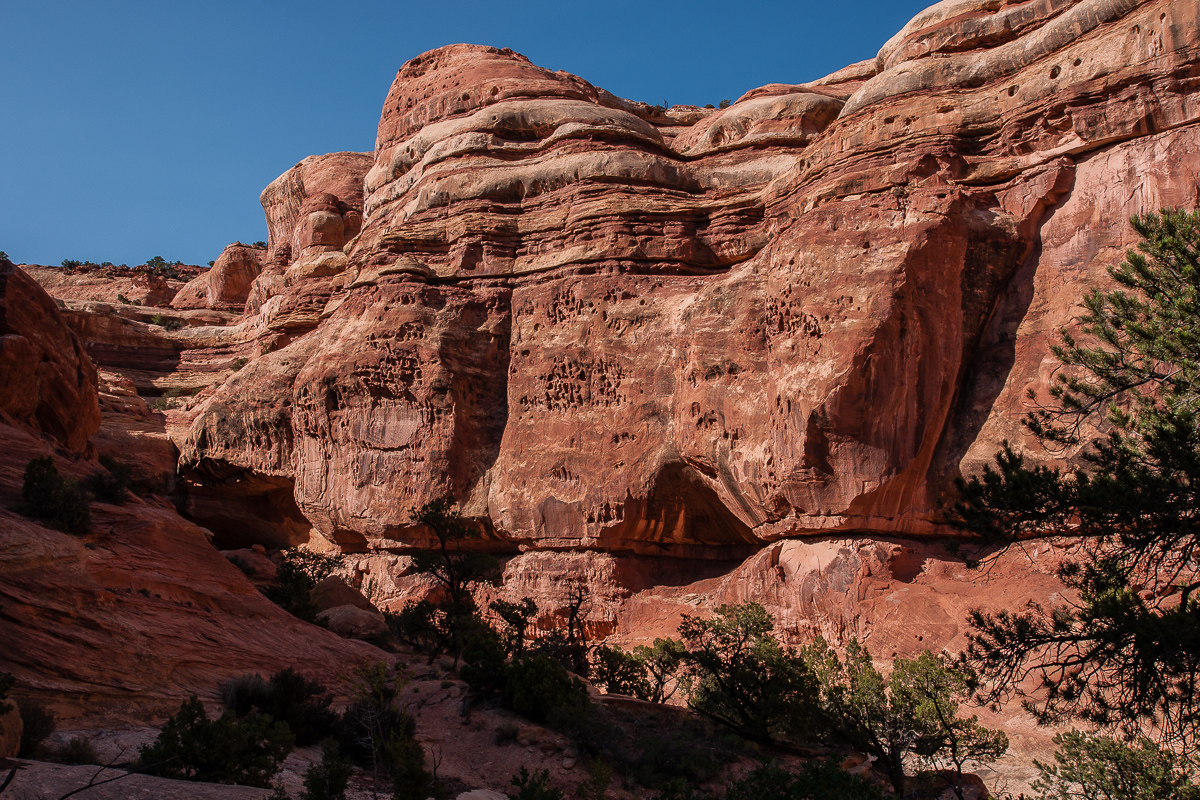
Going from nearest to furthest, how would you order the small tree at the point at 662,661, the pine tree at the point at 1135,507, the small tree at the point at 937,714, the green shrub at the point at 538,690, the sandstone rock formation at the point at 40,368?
the pine tree at the point at 1135,507 < the small tree at the point at 937,714 < the green shrub at the point at 538,690 < the sandstone rock formation at the point at 40,368 < the small tree at the point at 662,661

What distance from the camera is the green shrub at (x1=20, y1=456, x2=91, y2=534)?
12.7 meters

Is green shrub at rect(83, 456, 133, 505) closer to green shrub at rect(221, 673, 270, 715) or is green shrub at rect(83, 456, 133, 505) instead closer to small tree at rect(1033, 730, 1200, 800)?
green shrub at rect(221, 673, 270, 715)

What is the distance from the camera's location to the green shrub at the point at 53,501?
1272 centimetres

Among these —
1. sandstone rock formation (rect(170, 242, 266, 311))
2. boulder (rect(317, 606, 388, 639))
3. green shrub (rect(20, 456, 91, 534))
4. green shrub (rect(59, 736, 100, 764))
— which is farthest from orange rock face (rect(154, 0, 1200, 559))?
sandstone rock formation (rect(170, 242, 266, 311))

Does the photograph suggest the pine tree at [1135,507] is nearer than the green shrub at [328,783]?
No

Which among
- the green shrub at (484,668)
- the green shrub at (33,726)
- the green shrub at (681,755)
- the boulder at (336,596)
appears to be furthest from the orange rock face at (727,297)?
the green shrub at (33,726)

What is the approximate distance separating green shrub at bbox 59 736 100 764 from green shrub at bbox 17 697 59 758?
252mm

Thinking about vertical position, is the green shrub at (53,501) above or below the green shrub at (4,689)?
above

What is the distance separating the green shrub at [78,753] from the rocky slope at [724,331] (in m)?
13.0

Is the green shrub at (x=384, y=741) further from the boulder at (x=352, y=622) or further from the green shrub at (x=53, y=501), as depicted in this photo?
the boulder at (x=352, y=622)

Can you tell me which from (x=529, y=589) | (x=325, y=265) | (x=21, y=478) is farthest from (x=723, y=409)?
(x=325, y=265)

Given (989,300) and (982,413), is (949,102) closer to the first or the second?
(989,300)

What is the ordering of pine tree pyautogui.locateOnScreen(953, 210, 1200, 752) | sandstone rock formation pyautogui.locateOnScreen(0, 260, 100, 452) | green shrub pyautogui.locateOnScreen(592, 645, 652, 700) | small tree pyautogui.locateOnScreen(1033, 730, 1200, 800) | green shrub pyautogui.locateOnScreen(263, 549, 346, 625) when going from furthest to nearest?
green shrub pyautogui.locateOnScreen(592, 645, 652, 700), green shrub pyautogui.locateOnScreen(263, 549, 346, 625), sandstone rock formation pyautogui.locateOnScreen(0, 260, 100, 452), small tree pyautogui.locateOnScreen(1033, 730, 1200, 800), pine tree pyautogui.locateOnScreen(953, 210, 1200, 752)

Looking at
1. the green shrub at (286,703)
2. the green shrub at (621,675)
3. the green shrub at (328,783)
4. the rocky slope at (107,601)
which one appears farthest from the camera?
the green shrub at (621,675)
